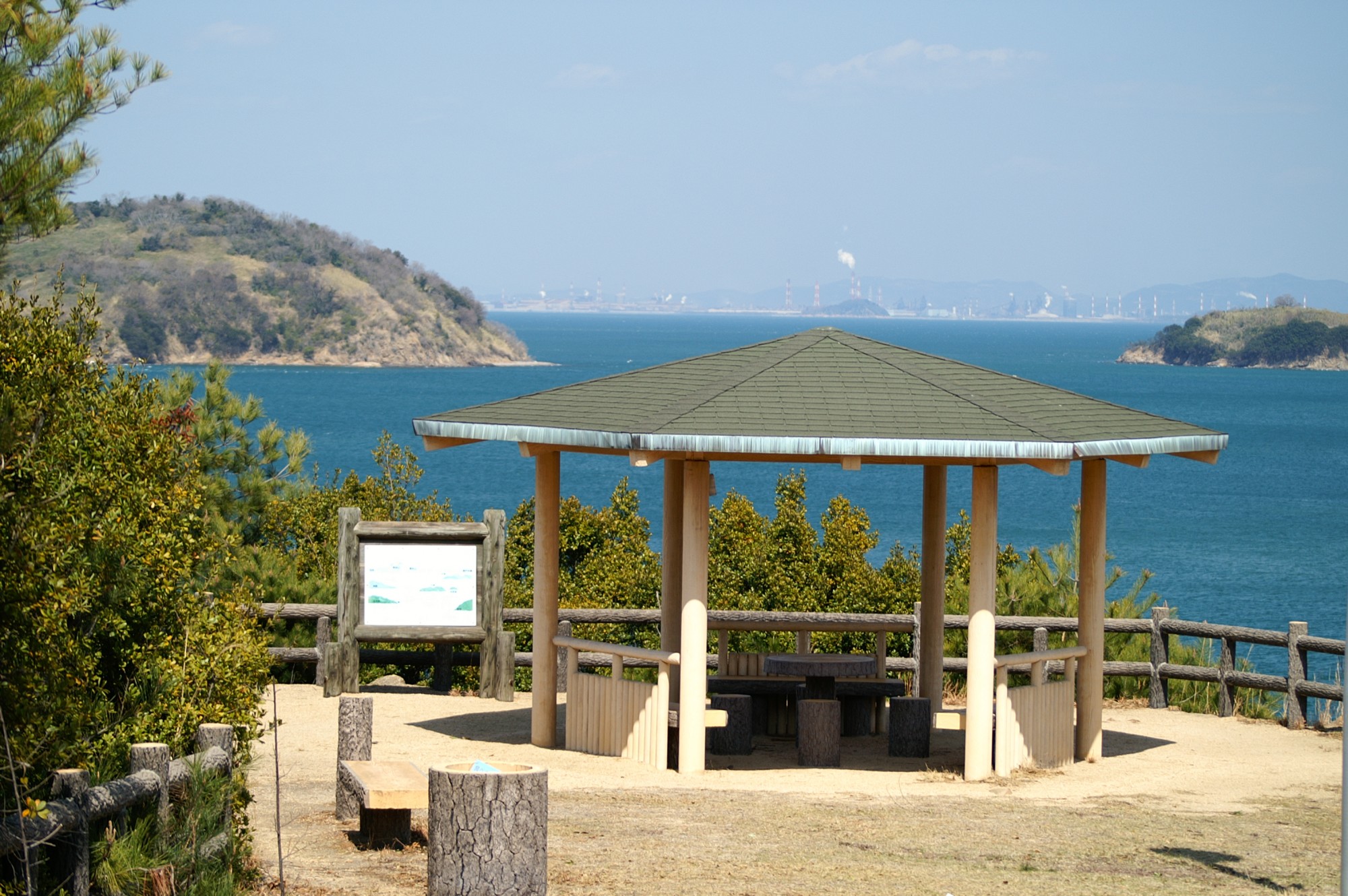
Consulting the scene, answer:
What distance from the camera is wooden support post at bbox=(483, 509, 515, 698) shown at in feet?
48.4

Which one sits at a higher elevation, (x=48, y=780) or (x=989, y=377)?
(x=989, y=377)

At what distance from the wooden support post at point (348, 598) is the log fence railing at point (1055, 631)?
1.86 feet

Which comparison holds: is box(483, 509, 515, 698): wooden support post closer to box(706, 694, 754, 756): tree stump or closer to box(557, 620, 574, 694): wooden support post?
box(557, 620, 574, 694): wooden support post

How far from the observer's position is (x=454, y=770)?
7289 millimetres

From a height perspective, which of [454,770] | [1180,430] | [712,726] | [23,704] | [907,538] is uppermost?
[1180,430]

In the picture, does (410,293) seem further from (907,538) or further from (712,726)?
(712,726)

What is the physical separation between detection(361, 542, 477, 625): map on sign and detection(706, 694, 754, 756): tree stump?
3555mm

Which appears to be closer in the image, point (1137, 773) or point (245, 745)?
point (245, 745)

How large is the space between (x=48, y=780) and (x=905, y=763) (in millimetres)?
6851

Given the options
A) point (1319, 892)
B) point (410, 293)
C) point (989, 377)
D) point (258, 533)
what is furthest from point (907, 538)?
point (410, 293)

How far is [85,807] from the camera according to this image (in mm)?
6117

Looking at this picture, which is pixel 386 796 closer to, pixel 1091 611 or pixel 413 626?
pixel 1091 611

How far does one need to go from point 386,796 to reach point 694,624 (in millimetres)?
3352

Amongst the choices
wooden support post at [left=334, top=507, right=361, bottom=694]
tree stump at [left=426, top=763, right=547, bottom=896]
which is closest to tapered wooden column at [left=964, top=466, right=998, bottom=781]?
tree stump at [left=426, top=763, right=547, bottom=896]
